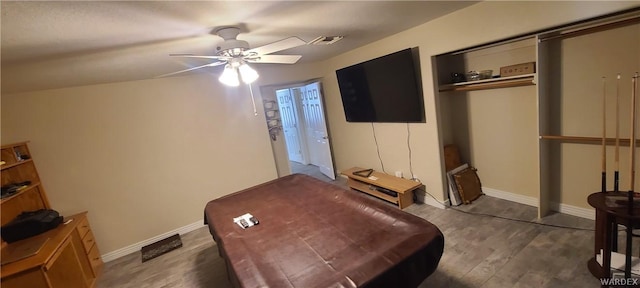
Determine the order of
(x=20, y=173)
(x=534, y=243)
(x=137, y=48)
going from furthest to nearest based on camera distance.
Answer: (x=20, y=173) < (x=534, y=243) < (x=137, y=48)

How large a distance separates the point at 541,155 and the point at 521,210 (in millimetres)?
771

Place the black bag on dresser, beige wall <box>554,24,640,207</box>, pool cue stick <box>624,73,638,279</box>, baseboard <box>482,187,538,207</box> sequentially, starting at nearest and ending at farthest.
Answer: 1. pool cue stick <box>624,73,638,279</box>
2. beige wall <box>554,24,640,207</box>
3. the black bag on dresser
4. baseboard <box>482,187,538,207</box>

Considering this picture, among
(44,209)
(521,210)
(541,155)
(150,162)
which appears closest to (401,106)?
(541,155)

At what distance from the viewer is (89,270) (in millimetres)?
2910

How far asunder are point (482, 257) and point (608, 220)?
0.88 meters

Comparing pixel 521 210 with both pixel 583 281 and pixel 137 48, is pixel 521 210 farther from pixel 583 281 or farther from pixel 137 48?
pixel 137 48

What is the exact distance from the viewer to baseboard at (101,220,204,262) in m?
3.42

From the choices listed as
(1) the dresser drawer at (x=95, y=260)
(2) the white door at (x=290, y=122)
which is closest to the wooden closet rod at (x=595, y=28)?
(2) the white door at (x=290, y=122)

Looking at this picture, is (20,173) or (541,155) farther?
(20,173)

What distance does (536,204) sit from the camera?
3.03 meters

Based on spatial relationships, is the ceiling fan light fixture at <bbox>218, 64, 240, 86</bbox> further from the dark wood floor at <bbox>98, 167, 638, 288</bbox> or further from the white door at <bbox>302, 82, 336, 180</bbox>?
the white door at <bbox>302, 82, 336, 180</bbox>

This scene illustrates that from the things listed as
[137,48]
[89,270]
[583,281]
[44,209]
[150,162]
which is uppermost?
[137,48]

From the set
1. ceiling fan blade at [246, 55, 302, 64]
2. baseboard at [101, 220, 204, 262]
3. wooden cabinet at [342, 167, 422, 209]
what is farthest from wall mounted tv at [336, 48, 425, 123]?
baseboard at [101, 220, 204, 262]

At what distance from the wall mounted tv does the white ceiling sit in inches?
17.3
